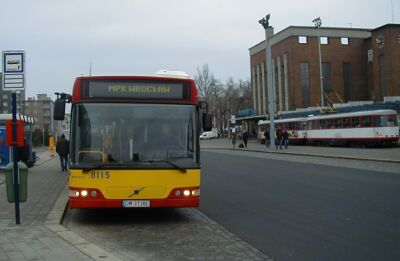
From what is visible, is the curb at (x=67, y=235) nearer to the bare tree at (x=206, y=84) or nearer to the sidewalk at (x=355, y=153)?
the sidewalk at (x=355, y=153)

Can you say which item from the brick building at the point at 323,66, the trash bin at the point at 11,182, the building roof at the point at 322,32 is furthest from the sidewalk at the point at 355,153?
→ the building roof at the point at 322,32

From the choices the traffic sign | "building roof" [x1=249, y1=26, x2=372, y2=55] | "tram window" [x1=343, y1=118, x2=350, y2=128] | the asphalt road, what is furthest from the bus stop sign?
"building roof" [x1=249, y1=26, x2=372, y2=55]

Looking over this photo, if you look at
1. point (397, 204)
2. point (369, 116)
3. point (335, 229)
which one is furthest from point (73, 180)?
point (369, 116)

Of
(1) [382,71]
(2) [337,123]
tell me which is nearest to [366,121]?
(2) [337,123]

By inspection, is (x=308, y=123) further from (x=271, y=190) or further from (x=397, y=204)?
(x=397, y=204)

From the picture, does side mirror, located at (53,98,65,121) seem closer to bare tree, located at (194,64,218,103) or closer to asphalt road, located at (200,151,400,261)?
asphalt road, located at (200,151,400,261)

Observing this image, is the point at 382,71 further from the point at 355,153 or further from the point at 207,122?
the point at 207,122

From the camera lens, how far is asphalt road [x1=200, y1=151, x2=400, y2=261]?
25.0 ft

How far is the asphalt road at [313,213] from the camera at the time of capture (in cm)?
762

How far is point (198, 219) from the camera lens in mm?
10773

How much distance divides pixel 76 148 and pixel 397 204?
Answer: 6936 millimetres

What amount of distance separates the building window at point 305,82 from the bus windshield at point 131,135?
69.3 metres

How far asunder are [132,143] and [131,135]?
6.0 inches

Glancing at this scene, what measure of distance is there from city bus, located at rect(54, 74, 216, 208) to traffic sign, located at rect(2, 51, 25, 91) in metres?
0.79
